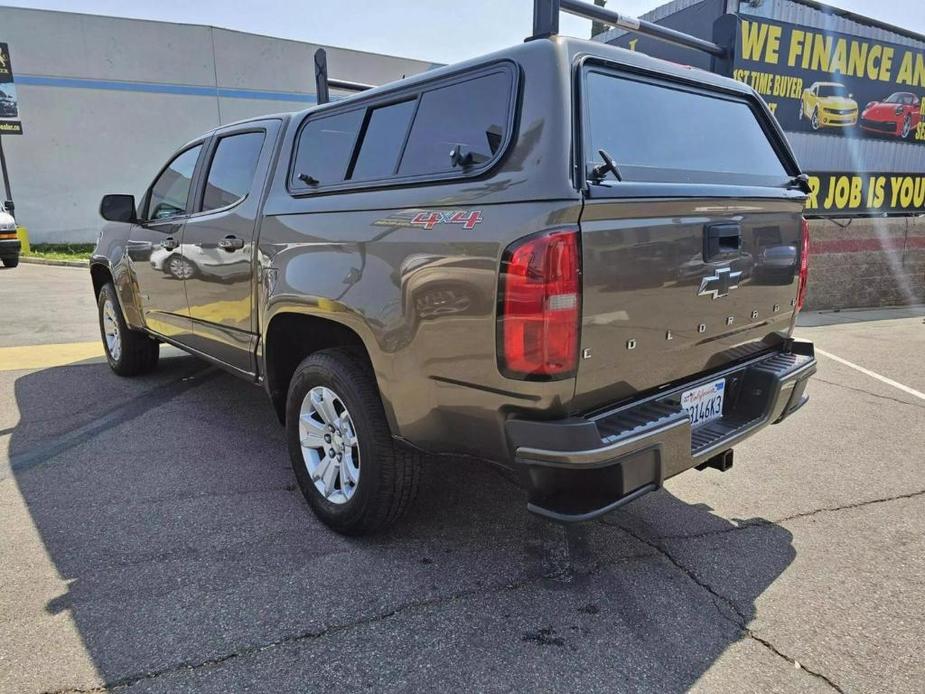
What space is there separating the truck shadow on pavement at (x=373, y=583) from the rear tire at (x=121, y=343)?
1645mm

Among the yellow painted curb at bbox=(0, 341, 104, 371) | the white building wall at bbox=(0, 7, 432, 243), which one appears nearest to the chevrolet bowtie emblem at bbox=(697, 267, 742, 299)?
the yellow painted curb at bbox=(0, 341, 104, 371)

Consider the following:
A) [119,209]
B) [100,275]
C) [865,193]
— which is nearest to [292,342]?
[119,209]

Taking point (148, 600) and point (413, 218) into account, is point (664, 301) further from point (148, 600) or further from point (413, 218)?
point (148, 600)

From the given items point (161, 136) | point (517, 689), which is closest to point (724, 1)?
point (517, 689)

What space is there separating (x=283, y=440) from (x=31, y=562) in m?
1.67

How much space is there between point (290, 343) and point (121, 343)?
284 cm

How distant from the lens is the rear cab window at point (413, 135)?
94.3 inches

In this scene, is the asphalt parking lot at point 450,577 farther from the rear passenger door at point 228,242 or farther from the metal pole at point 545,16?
the metal pole at point 545,16

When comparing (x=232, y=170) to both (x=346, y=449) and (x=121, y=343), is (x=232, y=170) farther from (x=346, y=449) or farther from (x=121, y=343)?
(x=121, y=343)

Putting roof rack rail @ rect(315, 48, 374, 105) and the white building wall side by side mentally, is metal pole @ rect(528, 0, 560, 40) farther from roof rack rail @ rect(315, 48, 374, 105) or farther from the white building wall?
the white building wall

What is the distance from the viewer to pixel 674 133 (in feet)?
9.17

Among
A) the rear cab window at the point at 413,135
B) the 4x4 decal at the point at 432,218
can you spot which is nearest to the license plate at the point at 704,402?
the 4x4 decal at the point at 432,218

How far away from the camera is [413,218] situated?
2510 millimetres

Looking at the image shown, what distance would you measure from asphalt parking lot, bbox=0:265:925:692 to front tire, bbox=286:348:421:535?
6.9 inches
